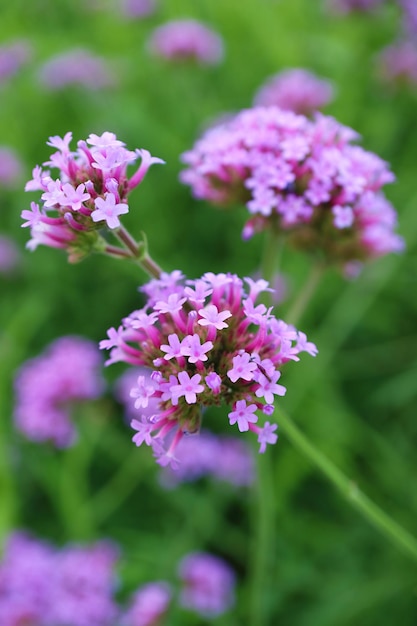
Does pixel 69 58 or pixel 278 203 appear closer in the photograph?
pixel 278 203

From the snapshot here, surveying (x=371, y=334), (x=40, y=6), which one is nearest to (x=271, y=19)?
(x=40, y=6)

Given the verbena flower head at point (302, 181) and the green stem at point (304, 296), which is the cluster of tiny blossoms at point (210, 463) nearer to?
the green stem at point (304, 296)

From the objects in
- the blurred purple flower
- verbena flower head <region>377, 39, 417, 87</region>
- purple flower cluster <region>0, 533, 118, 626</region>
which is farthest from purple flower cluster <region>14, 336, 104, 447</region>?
verbena flower head <region>377, 39, 417, 87</region>

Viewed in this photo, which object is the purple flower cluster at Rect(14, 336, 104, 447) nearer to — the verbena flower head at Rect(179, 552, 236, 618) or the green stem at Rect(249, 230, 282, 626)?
the verbena flower head at Rect(179, 552, 236, 618)

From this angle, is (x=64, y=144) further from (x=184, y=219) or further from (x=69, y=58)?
(x=69, y=58)

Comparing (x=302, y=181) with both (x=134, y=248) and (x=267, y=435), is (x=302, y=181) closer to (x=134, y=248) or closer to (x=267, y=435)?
(x=134, y=248)

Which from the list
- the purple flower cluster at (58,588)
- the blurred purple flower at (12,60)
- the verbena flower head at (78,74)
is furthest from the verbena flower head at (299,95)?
the purple flower cluster at (58,588)
